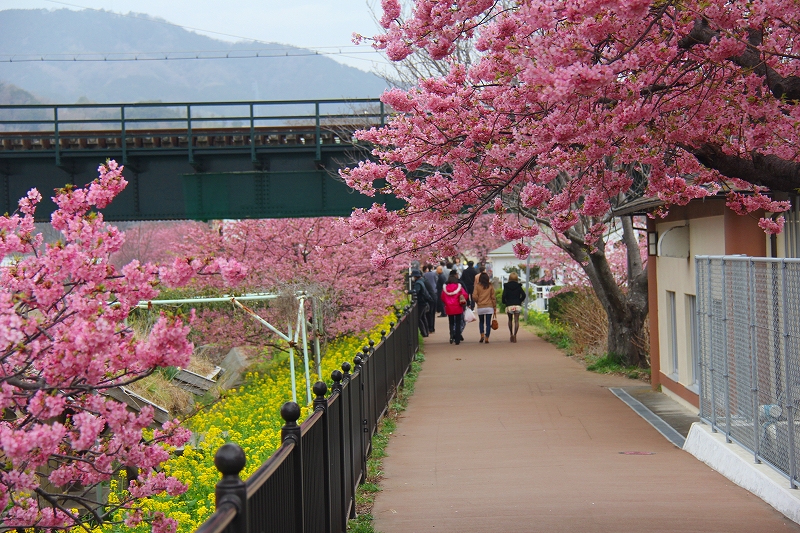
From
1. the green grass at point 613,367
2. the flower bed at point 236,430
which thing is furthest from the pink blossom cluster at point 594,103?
the green grass at point 613,367

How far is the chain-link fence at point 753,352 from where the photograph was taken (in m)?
7.05

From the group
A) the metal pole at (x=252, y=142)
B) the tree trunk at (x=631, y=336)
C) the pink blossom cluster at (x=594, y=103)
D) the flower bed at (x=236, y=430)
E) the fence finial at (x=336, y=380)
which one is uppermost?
the metal pole at (x=252, y=142)

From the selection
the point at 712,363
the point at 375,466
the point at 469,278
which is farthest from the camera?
the point at 469,278

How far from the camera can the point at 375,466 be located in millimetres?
9602

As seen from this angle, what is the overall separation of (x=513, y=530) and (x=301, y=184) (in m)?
14.4

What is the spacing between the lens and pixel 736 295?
8656 mm

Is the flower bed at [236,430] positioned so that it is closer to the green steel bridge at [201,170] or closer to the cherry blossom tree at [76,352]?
the cherry blossom tree at [76,352]

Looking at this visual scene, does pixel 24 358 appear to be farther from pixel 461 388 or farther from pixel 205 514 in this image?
pixel 461 388

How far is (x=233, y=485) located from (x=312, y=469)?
7.01ft

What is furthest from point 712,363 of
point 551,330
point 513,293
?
point 551,330

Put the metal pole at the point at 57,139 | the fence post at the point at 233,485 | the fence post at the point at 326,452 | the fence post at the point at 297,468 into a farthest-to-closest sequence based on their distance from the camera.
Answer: the metal pole at the point at 57,139 < the fence post at the point at 326,452 < the fence post at the point at 297,468 < the fence post at the point at 233,485

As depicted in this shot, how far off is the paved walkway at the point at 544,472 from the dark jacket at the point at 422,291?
8.48 metres

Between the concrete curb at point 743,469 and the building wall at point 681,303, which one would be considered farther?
the building wall at point 681,303

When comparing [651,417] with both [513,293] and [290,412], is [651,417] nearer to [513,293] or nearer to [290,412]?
[290,412]
